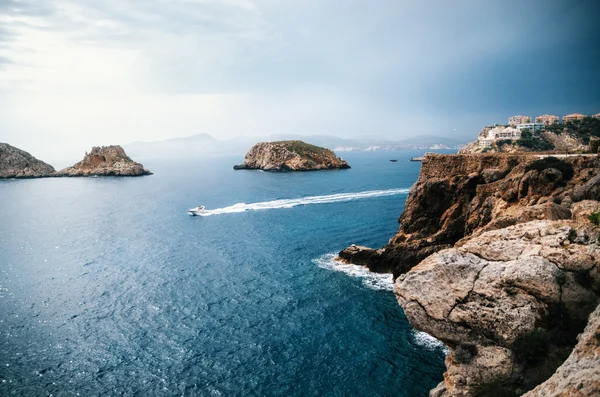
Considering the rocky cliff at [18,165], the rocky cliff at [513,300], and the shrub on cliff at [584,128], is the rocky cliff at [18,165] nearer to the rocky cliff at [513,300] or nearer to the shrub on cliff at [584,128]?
the rocky cliff at [513,300]

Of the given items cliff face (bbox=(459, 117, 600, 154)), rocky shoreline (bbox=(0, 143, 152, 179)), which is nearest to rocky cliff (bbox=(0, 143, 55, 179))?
rocky shoreline (bbox=(0, 143, 152, 179))

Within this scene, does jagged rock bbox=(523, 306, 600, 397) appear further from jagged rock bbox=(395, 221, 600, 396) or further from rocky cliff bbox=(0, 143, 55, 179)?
rocky cliff bbox=(0, 143, 55, 179)

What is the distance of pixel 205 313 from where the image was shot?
34688mm

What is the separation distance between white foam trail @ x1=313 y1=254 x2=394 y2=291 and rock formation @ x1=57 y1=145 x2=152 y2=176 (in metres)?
169

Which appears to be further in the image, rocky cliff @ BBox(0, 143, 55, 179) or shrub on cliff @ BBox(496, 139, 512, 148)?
rocky cliff @ BBox(0, 143, 55, 179)

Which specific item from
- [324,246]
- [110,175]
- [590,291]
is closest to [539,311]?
[590,291]

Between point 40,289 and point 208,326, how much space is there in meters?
23.7

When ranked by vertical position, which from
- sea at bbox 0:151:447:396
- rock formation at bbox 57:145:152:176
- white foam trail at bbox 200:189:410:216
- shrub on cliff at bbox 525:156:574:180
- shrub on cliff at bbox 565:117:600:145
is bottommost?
sea at bbox 0:151:447:396

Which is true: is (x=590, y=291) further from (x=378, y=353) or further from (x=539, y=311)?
(x=378, y=353)

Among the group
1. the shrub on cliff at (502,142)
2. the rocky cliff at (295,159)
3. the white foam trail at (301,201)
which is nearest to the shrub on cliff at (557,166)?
the white foam trail at (301,201)

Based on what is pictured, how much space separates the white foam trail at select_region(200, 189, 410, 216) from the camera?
3418 inches

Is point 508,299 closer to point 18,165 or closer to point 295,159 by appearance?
point 295,159

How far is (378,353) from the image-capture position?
89.1 ft

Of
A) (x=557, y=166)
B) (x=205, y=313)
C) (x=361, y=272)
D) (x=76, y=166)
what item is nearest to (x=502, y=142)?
(x=557, y=166)
